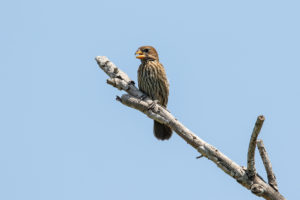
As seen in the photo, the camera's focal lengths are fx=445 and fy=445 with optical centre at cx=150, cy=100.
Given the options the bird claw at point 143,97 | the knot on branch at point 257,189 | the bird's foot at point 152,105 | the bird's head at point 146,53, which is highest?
the bird's head at point 146,53

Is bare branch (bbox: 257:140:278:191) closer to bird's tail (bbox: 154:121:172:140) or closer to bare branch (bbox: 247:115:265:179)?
bare branch (bbox: 247:115:265:179)

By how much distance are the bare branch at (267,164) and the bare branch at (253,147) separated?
0.16 meters

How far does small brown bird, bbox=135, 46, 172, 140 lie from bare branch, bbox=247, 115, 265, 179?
3196mm

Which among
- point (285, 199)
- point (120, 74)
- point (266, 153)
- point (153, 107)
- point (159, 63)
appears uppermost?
point (159, 63)

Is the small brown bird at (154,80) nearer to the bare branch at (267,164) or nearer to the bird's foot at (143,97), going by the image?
the bird's foot at (143,97)

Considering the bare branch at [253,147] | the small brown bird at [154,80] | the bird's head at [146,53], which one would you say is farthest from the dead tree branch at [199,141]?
the bird's head at [146,53]

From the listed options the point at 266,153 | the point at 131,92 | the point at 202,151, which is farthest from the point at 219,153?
the point at 131,92

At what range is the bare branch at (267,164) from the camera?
21.2 ft

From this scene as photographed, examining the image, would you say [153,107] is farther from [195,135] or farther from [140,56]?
[140,56]

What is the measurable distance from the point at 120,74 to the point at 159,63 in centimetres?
143

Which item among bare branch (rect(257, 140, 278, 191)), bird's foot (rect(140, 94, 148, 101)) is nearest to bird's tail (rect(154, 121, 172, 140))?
bird's foot (rect(140, 94, 148, 101))

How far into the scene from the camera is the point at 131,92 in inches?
340

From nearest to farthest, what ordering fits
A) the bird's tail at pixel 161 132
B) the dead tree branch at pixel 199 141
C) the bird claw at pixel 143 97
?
the dead tree branch at pixel 199 141, the bird claw at pixel 143 97, the bird's tail at pixel 161 132

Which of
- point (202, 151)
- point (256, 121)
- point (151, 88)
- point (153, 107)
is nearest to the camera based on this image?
point (256, 121)
